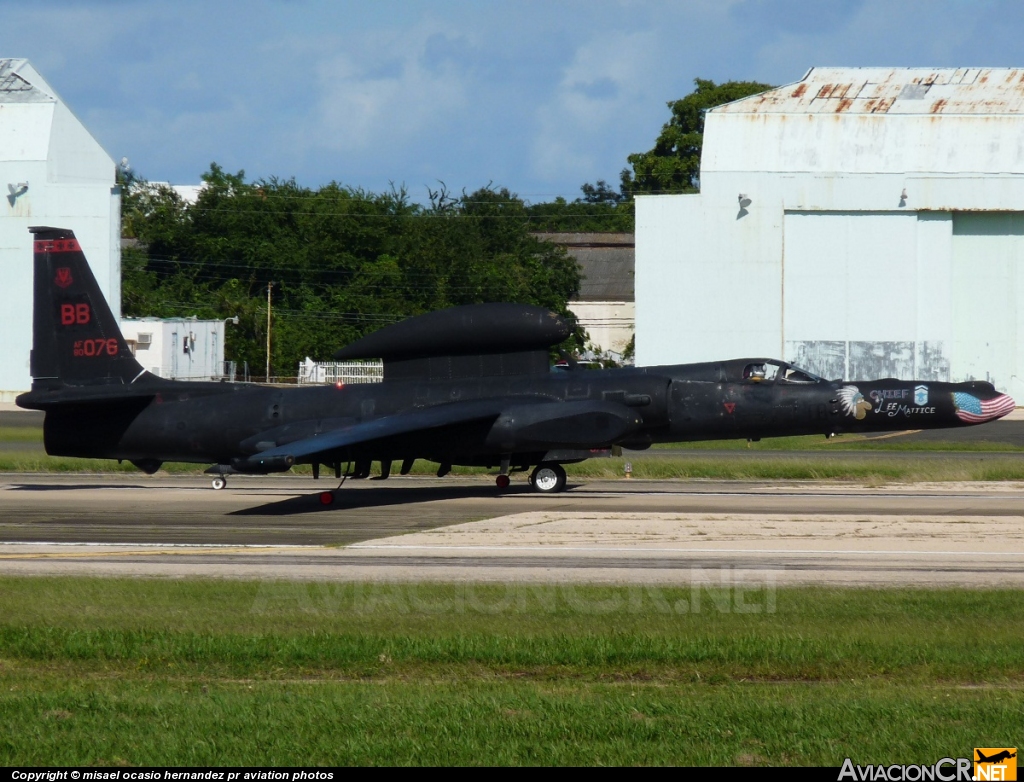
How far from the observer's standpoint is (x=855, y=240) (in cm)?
5012

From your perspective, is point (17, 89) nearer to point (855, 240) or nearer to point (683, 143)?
point (855, 240)

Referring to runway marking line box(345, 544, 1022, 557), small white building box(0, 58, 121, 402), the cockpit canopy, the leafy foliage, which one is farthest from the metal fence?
runway marking line box(345, 544, 1022, 557)

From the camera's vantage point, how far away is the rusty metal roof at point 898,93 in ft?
166

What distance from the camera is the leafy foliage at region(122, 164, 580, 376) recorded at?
3088 inches

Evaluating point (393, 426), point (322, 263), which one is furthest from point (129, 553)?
point (322, 263)

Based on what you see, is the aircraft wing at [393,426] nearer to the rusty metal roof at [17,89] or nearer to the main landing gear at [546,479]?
the main landing gear at [546,479]

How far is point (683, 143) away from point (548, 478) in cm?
6990

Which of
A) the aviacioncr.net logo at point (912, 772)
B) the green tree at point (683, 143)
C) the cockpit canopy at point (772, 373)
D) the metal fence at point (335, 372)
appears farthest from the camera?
the green tree at point (683, 143)

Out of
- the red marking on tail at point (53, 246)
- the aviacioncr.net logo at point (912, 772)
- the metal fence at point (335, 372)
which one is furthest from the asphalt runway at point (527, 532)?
the metal fence at point (335, 372)

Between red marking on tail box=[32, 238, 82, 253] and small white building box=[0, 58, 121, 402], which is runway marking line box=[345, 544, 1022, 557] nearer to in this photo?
red marking on tail box=[32, 238, 82, 253]

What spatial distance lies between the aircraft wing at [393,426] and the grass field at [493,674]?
6681 millimetres

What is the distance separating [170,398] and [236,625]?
12.7m

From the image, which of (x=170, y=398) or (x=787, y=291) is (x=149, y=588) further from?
(x=787, y=291)

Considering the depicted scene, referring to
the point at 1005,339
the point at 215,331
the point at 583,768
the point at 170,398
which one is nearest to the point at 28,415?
the point at 215,331
